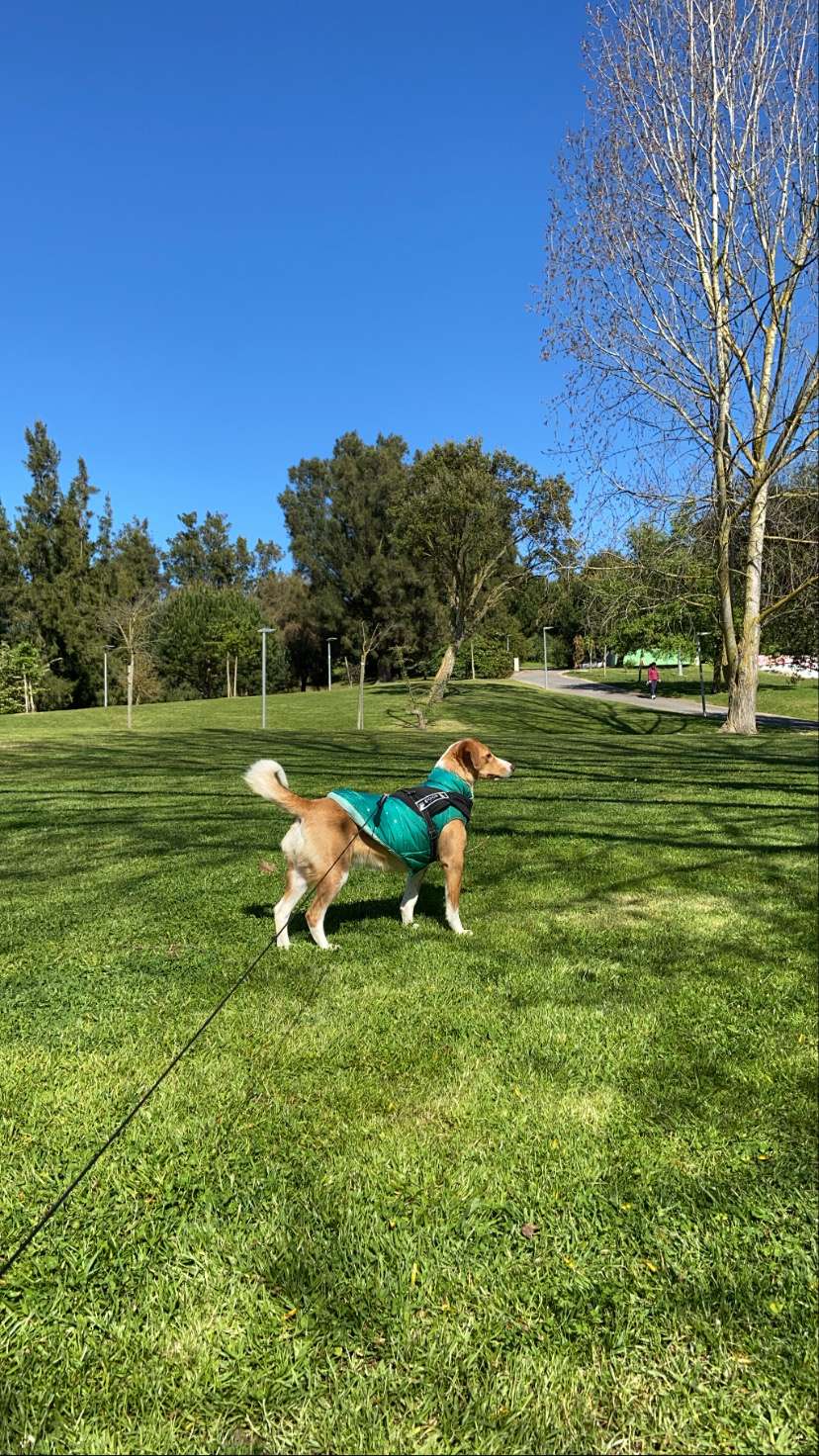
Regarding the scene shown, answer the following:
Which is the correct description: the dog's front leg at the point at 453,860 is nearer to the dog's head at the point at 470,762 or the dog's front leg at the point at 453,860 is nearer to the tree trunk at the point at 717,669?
the dog's head at the point at 470,762

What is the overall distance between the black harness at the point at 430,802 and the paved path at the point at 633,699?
25.4 m

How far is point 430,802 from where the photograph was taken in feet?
14.2

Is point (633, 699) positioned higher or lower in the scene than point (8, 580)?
lower

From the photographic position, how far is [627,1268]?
2018 millimetres

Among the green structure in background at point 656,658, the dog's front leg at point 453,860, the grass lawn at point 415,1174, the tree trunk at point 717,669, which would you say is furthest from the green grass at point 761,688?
the grass lawn at point 415,1174

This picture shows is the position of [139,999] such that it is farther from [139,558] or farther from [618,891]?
[139,558]

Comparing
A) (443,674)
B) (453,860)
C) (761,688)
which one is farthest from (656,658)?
(453,860)

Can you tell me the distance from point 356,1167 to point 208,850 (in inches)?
178

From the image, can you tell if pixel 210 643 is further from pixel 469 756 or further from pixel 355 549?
pixel 469 756

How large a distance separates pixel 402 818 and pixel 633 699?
41886 millimetres

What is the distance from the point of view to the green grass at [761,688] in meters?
38.2

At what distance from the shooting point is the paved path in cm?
3169

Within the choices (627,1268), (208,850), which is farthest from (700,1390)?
(208,850)

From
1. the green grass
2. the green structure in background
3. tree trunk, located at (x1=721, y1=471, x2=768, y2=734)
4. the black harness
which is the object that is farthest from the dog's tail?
the green structure in background
